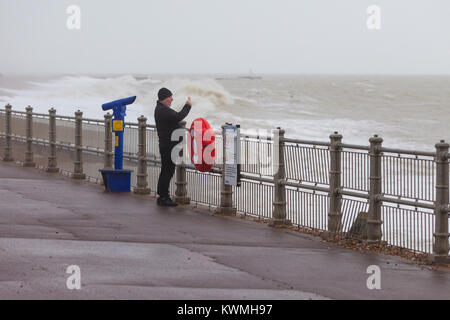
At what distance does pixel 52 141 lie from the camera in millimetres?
21812

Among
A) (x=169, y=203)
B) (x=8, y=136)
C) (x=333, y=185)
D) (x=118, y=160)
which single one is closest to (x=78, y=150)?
(x=118, y=160)

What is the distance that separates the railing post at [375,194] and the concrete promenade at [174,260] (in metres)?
0.54

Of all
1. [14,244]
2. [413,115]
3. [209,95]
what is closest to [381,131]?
[413,115]

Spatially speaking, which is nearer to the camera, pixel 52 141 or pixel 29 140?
pixel 52 141

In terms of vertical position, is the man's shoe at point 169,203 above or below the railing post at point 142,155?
below

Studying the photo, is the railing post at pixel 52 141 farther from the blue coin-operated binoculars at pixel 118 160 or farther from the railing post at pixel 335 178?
the railing post at pixel 335 178

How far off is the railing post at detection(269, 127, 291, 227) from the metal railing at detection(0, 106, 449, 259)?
0.05 ft

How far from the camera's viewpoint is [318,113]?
104 m

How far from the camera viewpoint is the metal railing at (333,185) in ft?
38.6

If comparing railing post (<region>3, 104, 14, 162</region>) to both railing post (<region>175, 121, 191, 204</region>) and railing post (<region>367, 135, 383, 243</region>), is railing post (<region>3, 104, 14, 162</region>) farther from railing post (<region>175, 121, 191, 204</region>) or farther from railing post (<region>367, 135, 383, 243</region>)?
railing post (<region>367, 135, 383, 243</region>)

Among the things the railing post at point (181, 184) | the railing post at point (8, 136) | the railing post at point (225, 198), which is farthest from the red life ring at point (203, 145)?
the railing post at point (8, 136)

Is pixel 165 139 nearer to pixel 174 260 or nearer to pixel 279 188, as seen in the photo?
pixel 279 188

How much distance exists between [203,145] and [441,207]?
18.5 feet
